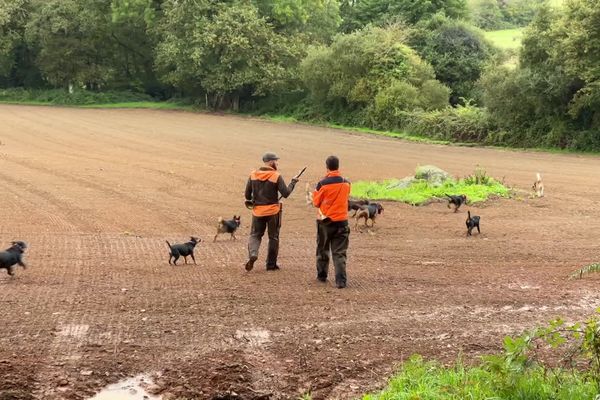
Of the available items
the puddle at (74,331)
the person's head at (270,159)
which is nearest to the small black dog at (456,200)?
the person's head at (270,159)

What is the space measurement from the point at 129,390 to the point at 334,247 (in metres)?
4.49

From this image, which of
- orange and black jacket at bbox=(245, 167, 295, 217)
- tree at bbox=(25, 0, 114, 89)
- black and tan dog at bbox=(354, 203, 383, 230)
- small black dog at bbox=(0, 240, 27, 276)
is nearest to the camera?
small black dog at bbox=(0, 240, 27, 276)

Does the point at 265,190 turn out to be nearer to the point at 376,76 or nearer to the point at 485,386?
the point at 485,386

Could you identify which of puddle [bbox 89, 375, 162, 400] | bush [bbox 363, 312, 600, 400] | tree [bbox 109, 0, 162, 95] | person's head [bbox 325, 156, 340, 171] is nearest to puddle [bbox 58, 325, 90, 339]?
puddle [bbox 89, 375, 162, 400]

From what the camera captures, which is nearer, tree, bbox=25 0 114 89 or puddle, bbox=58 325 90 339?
puddle, bbox=58 325 90 339

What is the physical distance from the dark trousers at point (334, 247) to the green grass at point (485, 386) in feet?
11.9

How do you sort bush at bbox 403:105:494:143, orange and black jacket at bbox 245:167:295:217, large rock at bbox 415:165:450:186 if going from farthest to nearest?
bush at bbox 403:105:494:143 → large rock at bbox 415:165:450:186 → orange and black jacket at bbox 245:167:295:217

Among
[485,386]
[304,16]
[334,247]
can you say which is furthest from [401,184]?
[304,16]

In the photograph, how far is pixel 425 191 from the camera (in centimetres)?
1928

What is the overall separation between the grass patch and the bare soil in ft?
2.12

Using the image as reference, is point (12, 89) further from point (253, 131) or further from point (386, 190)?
point (386, 190)

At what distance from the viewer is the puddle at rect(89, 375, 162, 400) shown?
20.0 ft

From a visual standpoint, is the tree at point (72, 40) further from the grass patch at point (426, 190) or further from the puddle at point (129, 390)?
the puddle at point (129, 390)

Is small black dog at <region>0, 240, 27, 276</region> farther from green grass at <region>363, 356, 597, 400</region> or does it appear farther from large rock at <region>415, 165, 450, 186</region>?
large rock at <region>415, 165, 450, 186</region>
